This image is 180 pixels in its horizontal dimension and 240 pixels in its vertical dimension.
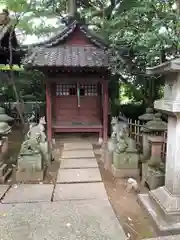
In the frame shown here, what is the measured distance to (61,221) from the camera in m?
3.77

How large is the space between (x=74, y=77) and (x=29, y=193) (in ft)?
18.1

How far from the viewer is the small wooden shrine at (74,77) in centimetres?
871

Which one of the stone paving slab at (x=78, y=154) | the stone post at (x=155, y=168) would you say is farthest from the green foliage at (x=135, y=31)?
the stone paving slab at (x=78, y=154)

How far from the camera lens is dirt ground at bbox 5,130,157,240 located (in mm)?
3648

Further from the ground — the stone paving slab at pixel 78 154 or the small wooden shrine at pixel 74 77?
the small wooden shrine at pixel 74 77

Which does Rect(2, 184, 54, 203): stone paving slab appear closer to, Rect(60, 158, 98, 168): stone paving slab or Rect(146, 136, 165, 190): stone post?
Rect(60, 158, 98, 168): stone paving slab

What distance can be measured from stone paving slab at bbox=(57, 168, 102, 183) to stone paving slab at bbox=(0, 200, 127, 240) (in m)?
1.18

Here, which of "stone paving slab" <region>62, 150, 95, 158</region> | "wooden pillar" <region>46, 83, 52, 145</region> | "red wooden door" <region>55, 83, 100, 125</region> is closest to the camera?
"stone paving slab" <region>62, 150, 95, 158</region>

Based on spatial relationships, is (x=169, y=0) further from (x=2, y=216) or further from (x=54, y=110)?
(x=2, y=216)

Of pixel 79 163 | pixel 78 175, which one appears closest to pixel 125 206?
pixel 78 175

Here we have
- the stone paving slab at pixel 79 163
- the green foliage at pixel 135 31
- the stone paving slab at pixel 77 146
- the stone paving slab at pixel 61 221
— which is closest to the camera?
the stone paving slab at pixel 61 221

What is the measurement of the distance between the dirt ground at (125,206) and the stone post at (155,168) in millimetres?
385

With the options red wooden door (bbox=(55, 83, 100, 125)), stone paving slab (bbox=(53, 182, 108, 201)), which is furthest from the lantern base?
red wooden door (bbox=(55, 83, 100, 125))

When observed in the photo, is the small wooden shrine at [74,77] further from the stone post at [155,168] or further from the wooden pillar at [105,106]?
the stone post at [155,168]
